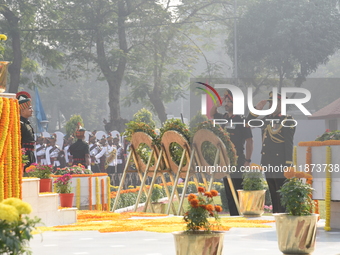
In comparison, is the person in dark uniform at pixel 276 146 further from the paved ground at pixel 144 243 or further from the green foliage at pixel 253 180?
the paved ground at pixel 144 243

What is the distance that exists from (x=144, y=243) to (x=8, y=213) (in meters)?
5.55

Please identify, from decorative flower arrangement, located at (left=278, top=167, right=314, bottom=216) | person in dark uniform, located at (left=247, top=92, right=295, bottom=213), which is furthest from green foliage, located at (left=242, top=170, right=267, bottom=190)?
decorative flower arrangement, located at (left=278, top=167, right=314, bottom=216)

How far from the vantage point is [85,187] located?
1562 centimetres

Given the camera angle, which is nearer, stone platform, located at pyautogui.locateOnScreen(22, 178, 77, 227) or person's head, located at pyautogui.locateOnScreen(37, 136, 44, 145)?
stone platform, located at pyautogui.locateOnScreen(22, 178, 77, 227)

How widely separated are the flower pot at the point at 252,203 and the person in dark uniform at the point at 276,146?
310 millimetres

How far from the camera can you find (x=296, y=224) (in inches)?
340

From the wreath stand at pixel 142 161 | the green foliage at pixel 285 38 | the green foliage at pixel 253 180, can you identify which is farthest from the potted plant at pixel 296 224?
the green foliage at pixel 285 38

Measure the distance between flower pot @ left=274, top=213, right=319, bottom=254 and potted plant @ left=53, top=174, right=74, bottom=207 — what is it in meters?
6.26

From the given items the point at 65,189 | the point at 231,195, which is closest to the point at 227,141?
the point at 231,195

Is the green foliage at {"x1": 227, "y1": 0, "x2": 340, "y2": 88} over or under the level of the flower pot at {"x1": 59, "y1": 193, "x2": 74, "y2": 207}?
over

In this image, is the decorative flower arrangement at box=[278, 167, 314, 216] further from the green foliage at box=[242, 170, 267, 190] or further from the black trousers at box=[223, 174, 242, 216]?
the black trousers at box=[223, 174, 242, 216]

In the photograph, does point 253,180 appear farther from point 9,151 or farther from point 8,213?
point 8,213

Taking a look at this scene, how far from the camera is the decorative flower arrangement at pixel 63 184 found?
14047mm

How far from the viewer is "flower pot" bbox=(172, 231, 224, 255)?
7.31 meters
